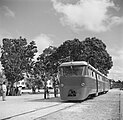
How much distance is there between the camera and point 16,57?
35.3 meters

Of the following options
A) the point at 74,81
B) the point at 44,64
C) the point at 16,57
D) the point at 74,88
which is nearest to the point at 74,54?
the point at 44,64

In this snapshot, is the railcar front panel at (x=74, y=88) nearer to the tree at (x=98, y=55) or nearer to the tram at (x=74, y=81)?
the tram at (x=74, y=81)

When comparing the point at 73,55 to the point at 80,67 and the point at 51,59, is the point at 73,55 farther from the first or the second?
the point at 80,67

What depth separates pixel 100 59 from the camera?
161 ft

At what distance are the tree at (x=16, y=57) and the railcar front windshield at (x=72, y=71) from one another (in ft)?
49.0

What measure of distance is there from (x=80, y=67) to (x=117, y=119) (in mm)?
10569

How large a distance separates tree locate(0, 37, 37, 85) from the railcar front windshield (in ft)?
49.0

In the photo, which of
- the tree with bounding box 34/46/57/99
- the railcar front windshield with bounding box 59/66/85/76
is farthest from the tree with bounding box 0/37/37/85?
the railcar front windshield with bounding box 59/66/85/76

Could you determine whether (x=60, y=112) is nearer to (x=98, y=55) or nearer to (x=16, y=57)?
(x=16, y=57)

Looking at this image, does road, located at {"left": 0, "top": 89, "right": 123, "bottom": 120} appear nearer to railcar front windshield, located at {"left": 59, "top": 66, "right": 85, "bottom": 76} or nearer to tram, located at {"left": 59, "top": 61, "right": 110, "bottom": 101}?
tram, located at {"left": 59, "top": 61, "right": 110, "bottom": 101}

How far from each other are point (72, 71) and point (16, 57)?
16.1m

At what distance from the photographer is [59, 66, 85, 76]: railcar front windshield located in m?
20.6

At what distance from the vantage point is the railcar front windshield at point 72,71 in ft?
67.7

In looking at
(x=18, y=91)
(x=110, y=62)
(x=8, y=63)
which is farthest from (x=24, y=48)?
(x=110, y=62)
